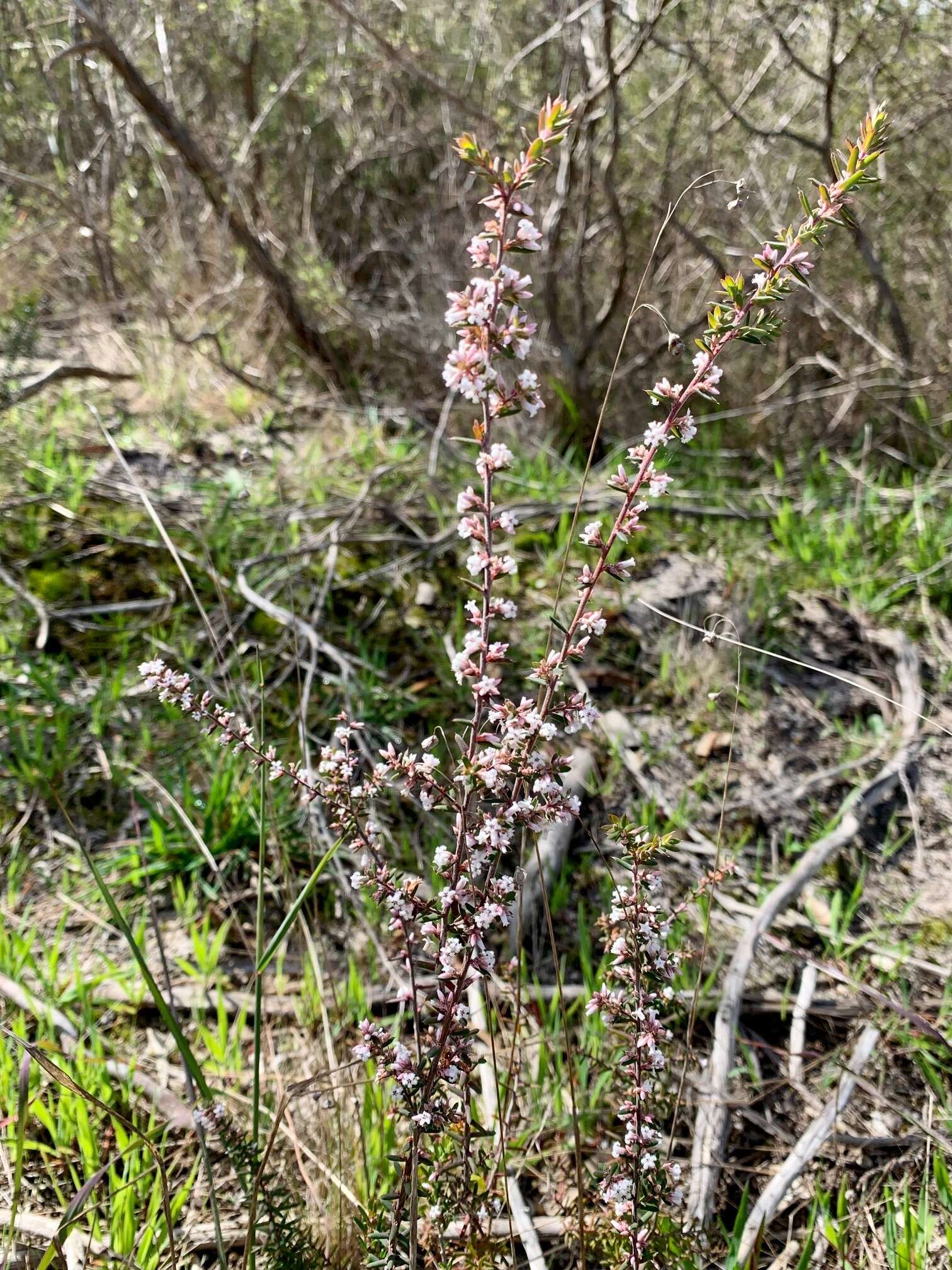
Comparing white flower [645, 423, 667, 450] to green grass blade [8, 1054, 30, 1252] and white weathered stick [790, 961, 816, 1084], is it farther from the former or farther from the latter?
white weathered stick [790, 961, 816, 1084]

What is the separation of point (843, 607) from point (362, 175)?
4979mm

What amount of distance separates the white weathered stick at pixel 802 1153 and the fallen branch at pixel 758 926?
8cm

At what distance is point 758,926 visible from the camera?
231 centimetres

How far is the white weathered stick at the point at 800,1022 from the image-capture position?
2.09 metres

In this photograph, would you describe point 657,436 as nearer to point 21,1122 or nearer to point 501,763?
point 501,763

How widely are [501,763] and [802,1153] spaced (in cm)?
126

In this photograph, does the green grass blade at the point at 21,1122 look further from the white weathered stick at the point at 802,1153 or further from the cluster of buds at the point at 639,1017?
the white weathered stick at the point at 802,1153

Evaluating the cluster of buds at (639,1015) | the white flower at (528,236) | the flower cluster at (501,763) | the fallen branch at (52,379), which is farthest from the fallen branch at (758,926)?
the fallen branch at (52,379)

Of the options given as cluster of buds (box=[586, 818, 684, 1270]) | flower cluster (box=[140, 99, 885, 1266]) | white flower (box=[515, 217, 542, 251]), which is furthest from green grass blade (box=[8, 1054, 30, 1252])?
white flower (box=[515, 217, 542, 251])

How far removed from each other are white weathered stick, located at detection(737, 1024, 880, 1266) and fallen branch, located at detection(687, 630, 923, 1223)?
0.08m

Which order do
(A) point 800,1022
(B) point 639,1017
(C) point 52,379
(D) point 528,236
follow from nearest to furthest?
(D) point 528,236 < (B) point 639,1017 < (A) point 800,1022 < (C) point 52,379

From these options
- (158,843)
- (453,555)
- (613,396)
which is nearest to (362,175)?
(613,396)

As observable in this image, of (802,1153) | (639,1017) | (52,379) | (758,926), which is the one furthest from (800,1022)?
(52,379)

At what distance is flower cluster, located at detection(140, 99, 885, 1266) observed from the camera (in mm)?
1101
